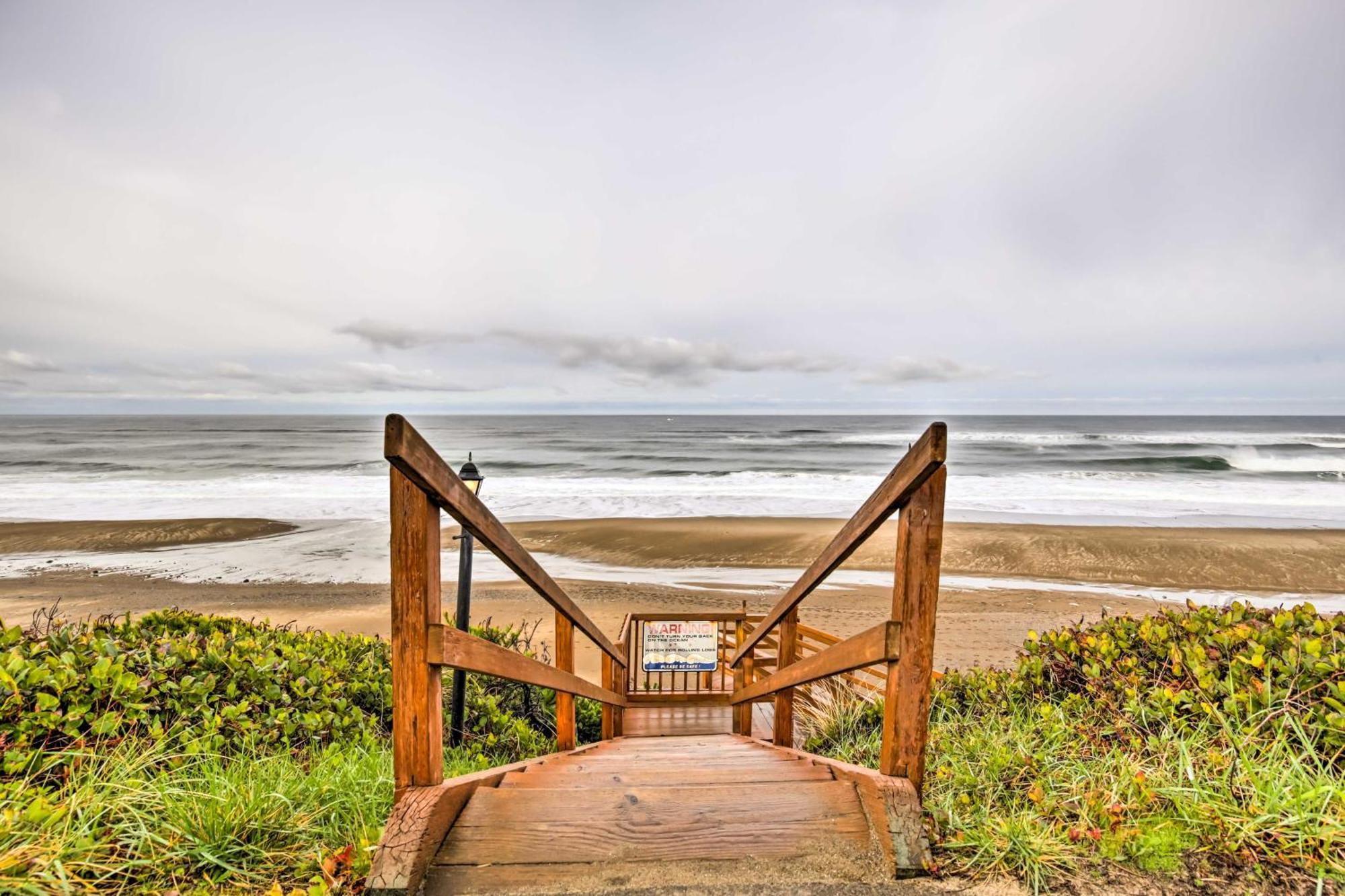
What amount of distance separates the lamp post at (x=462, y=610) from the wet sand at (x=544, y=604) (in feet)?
13.3

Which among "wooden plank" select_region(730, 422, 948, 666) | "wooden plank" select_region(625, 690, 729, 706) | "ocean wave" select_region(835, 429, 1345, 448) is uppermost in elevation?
"ocean wave" select_region(835, 429, 1345, 448)

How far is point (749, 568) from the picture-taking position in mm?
14852

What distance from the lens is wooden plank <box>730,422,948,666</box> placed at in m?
1.68

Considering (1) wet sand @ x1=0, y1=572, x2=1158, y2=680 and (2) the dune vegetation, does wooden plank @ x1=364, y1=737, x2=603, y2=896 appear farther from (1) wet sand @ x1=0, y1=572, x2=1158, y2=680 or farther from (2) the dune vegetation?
(1) wet sand @ x1=0, y1=572, x2=1158, y2=680

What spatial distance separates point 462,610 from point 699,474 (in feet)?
97.9

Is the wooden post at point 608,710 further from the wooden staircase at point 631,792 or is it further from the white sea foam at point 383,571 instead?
the white sea foam at point 383,571

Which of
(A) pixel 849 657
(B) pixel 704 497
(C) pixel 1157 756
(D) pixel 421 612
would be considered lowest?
(B) pixel 704 497

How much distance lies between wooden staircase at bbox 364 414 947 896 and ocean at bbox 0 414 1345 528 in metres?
19.7

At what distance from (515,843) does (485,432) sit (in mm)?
77836

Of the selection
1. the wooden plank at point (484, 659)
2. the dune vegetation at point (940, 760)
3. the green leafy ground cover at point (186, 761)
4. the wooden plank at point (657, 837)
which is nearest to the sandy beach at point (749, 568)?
the green leafy ground cover at point (186, 761)

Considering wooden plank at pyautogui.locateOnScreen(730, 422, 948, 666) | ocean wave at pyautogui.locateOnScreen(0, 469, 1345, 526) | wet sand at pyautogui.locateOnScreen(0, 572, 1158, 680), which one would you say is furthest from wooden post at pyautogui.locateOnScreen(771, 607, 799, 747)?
ocean wave at pyautogui.locateOnScreen(0, 469, 1345, 526)

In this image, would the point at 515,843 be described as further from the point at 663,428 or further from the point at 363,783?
the point at 663,428

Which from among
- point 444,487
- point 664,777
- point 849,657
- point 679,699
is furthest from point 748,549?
point 444,487

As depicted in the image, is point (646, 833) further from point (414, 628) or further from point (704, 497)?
point (704, 497)
